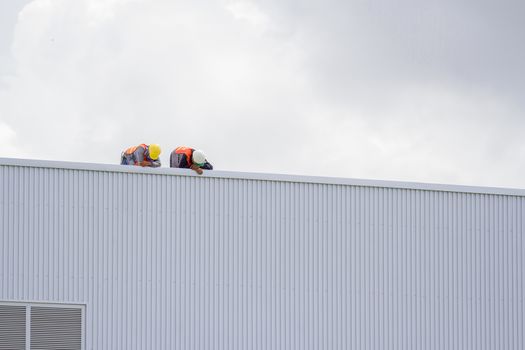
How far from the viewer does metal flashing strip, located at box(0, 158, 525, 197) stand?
28.6m

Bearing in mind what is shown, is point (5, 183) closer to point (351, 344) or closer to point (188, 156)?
point (188, 156)

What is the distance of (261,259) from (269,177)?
2.09 meters

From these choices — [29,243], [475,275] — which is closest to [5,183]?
[29,243]

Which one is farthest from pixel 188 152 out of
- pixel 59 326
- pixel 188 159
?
pixel 59 326

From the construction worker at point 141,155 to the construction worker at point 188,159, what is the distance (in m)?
0.47

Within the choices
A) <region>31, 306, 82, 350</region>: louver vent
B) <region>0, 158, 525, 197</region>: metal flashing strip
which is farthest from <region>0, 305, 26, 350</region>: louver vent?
<region>0, 158, 525, 197</region>: metal flashing strip

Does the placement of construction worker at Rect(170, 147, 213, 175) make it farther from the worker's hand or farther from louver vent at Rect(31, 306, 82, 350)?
louver vent at Rect(31, 306, 82, 350)

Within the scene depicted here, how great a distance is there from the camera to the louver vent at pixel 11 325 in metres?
28.2

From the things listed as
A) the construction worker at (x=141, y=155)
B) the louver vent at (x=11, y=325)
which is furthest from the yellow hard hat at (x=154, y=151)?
the louver vent at (x=11, y=325)

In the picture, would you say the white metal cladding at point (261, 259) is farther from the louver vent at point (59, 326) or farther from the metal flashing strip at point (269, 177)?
the louver vent at point (59, 326)

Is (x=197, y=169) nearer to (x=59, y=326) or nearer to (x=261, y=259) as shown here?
(x=261, y=259)

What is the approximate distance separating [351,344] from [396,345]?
1206 millimetres

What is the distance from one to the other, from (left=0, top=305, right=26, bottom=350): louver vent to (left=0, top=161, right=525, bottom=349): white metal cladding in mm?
320

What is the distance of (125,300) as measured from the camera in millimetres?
28578
